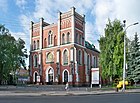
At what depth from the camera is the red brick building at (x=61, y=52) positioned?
2559 inches

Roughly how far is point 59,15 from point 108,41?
80.0 ft

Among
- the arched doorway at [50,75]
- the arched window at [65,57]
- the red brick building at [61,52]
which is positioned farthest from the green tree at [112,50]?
the arched doorway at [50,75]

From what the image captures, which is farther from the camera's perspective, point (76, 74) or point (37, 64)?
point (37, 64)

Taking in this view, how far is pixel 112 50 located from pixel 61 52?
22323mm

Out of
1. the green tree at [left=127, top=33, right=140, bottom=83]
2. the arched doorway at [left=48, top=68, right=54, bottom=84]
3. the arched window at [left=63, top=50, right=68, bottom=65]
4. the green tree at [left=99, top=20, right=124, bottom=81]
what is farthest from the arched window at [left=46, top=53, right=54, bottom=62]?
the green tree at [left=127, top=33, right=140, bottom=83]

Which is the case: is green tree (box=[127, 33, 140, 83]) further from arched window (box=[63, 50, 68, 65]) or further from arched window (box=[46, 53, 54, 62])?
arched window (box=[46, 53, 54, 62])

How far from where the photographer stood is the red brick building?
2559 inches

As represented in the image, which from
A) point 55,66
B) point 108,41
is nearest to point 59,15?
point 55,66

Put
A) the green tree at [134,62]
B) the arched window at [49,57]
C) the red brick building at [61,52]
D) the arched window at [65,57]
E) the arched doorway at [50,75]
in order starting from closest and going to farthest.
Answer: the green tree at [134,62]
the red brick building at [61,52]
the arched window at [65,57]
the arched doorway at [50,75]
the arched window at [49,57]

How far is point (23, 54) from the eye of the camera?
7756cm

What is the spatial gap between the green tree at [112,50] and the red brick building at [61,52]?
1674 cm

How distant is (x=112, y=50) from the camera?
47875mm

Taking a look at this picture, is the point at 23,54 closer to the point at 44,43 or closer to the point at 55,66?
the point at 44,43

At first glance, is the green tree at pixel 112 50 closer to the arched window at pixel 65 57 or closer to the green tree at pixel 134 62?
the green tree at pixel 134 62
